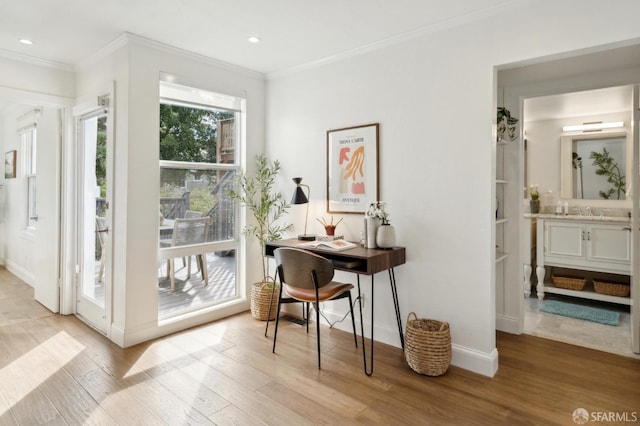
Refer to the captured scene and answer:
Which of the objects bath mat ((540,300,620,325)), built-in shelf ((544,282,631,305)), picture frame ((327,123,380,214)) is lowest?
bath mat ((540,300,620,325))

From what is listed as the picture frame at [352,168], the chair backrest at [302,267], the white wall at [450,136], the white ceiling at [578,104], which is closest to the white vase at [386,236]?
the white wall at [450,136]

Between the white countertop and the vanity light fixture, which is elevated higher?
the vanity light fixture

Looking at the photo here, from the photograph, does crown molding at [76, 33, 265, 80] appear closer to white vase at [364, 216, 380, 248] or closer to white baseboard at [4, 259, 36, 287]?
white vase at [364, 216, 380, 248]

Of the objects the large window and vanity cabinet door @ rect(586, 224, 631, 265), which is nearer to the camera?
the large window

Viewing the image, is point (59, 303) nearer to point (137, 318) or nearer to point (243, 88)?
point (137, 318)

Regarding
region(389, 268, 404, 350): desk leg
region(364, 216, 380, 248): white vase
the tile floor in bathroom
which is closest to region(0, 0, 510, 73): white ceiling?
region(364, 216, 380, 248): white vase

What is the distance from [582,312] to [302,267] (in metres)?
3.20

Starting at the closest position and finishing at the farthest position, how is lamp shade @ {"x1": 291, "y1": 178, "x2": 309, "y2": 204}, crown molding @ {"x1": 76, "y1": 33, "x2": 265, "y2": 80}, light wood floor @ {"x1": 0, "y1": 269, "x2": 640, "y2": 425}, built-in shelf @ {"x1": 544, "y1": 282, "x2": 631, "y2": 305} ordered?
light wood floor @ {"x1": 0, "y1": 269, "x2": 640, "y2": 425}
crown molding @ {"x1": 76, "y1": 33, "x2": 265, "y2": 80}
lamp shade @ {"x1": 291, "y1": 178, "x2": 309, "y2": 204}
built-in shelf @ {"x1": 544, "y1": 282, "x2": 631, "y2": 305}

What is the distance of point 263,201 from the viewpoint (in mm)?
3816

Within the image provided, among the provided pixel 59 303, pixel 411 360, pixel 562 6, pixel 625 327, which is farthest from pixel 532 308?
pixel 59 303

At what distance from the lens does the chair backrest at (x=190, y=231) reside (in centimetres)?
346

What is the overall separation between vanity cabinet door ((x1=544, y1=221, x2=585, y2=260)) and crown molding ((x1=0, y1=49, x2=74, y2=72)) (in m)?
5.41

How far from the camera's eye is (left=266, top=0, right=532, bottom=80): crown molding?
2492 mm

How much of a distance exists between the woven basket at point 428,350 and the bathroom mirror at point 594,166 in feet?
10.6
